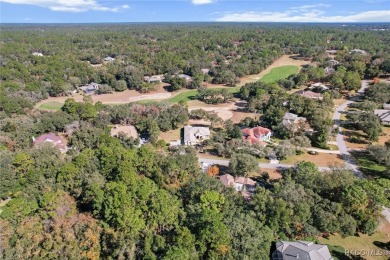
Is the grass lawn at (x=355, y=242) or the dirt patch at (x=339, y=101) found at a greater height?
the dirt patch at (x=339, y=101)

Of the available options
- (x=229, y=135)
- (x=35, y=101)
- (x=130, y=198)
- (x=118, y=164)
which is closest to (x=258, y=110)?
(x=229, y=135)

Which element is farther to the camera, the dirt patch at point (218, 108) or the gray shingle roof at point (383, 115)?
the dirt patch at point (218, 108)

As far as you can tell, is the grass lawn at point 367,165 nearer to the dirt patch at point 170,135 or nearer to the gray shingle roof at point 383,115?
the gray shingle roof at point 383,115

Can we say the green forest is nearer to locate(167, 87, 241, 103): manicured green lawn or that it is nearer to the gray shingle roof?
the gray shingle roof

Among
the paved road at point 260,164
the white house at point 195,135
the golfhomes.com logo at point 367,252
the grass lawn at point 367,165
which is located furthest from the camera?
the white house at point 195,135

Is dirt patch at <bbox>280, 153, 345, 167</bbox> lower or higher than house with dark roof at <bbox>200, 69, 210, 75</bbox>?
lower

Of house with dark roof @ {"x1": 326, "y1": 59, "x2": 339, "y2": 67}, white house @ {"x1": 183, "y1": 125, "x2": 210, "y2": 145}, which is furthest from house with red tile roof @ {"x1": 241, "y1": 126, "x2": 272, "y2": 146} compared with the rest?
house with dark roof @ {"x1": 326, "y1": 59, "x2": 339, "y2": 67}

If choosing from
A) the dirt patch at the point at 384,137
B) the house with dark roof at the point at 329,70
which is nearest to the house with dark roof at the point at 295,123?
the dirt patch at the point at 384,137

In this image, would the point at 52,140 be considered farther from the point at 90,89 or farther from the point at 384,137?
the point at 384,137
